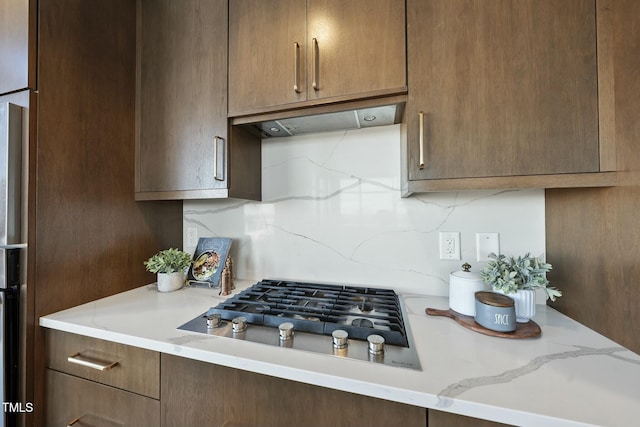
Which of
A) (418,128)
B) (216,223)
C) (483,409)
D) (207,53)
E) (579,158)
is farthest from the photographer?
(216,223)

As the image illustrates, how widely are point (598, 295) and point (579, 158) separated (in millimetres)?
413

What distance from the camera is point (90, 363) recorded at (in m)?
0.80

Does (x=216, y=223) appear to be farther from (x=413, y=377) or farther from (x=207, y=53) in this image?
(x=413, y=377)

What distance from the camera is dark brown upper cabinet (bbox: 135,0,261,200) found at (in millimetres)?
1070

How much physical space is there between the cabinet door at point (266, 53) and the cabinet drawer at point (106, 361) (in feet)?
3.03

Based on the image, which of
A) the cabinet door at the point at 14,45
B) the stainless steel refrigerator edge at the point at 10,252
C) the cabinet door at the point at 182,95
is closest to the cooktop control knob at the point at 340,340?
the cabinet door at the point at 182,95

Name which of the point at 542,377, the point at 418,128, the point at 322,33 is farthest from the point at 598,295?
the point at 322,33

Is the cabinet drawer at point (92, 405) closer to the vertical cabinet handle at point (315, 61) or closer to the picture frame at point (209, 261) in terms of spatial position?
the picture frame at point (209, 261)

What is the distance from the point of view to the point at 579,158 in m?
0.72

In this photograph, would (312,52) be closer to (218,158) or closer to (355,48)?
(355,48)

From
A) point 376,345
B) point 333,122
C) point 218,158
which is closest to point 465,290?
point 376,345

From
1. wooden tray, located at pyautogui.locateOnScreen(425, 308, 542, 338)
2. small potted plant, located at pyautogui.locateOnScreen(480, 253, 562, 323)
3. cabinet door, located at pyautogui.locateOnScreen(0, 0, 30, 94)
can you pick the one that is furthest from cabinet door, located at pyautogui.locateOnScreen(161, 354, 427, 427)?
cabinet door, located at pyautogui.locateOnScreen(0, 0, 30, 94)

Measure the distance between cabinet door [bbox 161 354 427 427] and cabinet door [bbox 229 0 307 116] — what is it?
924 mm

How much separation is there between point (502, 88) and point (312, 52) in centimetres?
65
